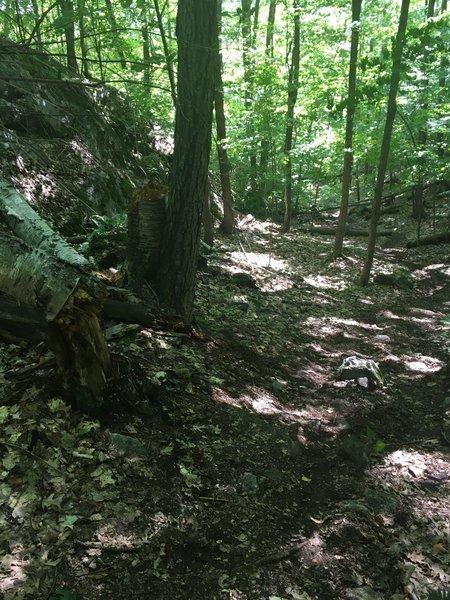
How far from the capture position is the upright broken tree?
3.05m

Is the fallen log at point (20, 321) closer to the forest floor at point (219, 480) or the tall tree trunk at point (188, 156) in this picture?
the forest floor at point (219, 480)

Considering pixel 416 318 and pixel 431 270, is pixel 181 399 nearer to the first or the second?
pixel 416 318

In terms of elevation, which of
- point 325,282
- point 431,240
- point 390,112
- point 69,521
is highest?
point 390,112

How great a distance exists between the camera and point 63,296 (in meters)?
3.01

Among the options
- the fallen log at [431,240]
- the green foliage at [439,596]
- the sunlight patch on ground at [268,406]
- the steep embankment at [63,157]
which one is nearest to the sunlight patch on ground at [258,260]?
the steep embankment at [63,157]

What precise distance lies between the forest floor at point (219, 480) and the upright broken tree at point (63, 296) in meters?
0.29

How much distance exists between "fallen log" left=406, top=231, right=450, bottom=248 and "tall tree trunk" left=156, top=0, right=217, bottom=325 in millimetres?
10984

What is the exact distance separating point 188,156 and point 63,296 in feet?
8.71

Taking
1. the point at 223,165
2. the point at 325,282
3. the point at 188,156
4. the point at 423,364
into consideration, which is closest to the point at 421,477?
the point at 423,364

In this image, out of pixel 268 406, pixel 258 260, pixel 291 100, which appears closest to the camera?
pixel 268 406

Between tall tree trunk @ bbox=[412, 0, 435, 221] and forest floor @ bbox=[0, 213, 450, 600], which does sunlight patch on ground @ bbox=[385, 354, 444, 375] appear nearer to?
forest floor @ bbox=[0, 213, 450, 600]

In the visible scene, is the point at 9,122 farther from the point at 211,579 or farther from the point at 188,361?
the point at 211,579

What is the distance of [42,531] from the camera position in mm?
2551

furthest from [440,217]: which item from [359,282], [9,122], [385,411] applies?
[9,122]
